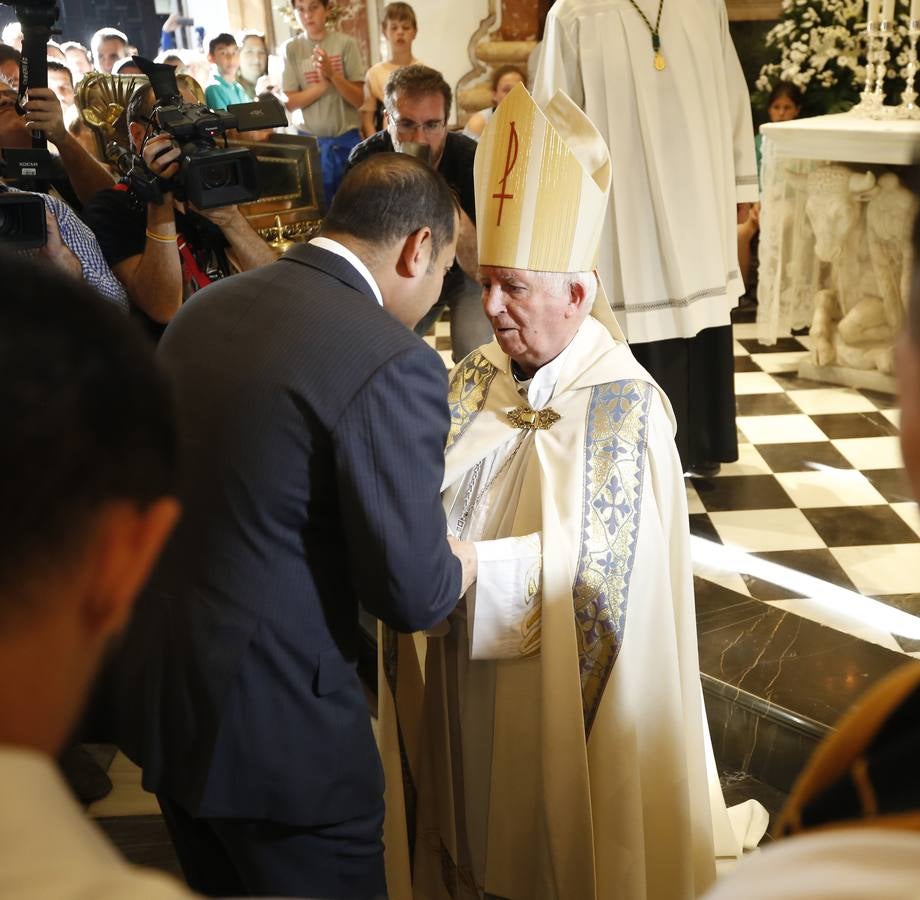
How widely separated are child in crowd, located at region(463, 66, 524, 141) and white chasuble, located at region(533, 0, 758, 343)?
183cm

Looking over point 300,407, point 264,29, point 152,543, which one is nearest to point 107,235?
point 300,407

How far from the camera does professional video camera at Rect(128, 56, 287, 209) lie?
2.56 metres

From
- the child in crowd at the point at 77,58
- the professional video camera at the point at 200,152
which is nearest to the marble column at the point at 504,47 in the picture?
the child in crowd at the point at 77,58

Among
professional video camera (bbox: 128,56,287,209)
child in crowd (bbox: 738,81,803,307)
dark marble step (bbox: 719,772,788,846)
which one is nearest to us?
professional video camera (bbox: 128,56,287,209)

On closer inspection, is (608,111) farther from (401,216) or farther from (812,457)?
(401,216)

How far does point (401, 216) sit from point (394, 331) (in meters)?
0.27

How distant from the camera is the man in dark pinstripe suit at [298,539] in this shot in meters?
1.59

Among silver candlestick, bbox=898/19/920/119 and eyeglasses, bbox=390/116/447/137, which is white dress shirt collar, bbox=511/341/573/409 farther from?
silver candlestick, bbox=898/19/920/119

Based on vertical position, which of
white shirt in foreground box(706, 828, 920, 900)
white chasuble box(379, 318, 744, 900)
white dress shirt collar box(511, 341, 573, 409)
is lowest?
white chasuble box(379, 318, 744, 900)

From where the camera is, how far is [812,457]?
4.94 metres

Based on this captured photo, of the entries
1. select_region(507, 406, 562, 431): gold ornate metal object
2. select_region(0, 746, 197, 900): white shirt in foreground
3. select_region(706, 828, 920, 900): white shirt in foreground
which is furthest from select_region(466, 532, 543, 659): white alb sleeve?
select_region(0, 746, 197, 900): white shirt in foreground

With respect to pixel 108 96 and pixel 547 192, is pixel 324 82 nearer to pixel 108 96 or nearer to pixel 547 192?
pixel 108 96

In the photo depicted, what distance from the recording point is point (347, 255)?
1.76m

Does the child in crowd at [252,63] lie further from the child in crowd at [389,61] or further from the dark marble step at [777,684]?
the dark marble step at [777,684]
